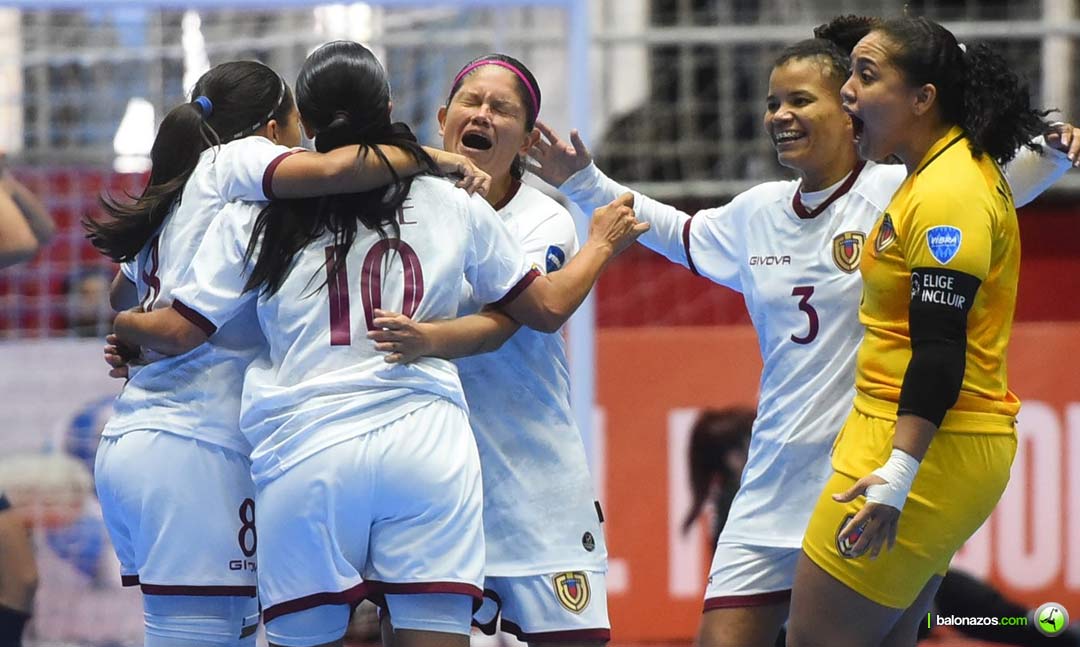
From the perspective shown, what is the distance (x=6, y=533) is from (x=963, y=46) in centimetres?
325

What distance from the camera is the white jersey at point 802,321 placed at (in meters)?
3.69

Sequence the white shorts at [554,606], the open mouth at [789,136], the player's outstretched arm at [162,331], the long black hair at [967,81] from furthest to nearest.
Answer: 1. the open mouth at [789,136]
2. the white shorts at [554,606]
3. the player's outstretched arm at [162,331]
4. the long black hair at [967,81]

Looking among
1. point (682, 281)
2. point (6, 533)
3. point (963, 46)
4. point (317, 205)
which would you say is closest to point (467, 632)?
point (317, 205)

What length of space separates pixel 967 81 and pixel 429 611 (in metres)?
1.62

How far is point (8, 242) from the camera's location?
15.5 feet

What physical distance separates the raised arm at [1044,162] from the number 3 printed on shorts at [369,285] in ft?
4.69

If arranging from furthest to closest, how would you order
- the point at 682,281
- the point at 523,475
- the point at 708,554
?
1. the point at 682,281
2. the point at 708,554
3. the point at 523,475

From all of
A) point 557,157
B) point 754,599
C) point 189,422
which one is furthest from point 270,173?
point 754,599

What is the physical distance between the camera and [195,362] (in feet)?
11.6

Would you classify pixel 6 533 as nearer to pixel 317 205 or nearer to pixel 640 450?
pixel 317 205

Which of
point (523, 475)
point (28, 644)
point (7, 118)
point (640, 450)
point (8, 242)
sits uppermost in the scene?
point (7, 118)

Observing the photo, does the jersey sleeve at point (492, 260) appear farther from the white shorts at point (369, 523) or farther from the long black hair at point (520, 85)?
the long black hair at point (520, 85)

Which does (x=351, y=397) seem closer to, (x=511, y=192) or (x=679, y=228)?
(x=511, y=192)

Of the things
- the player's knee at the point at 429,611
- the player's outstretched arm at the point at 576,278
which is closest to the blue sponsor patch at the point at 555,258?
the player's outstretched arm at the point at 576,278
